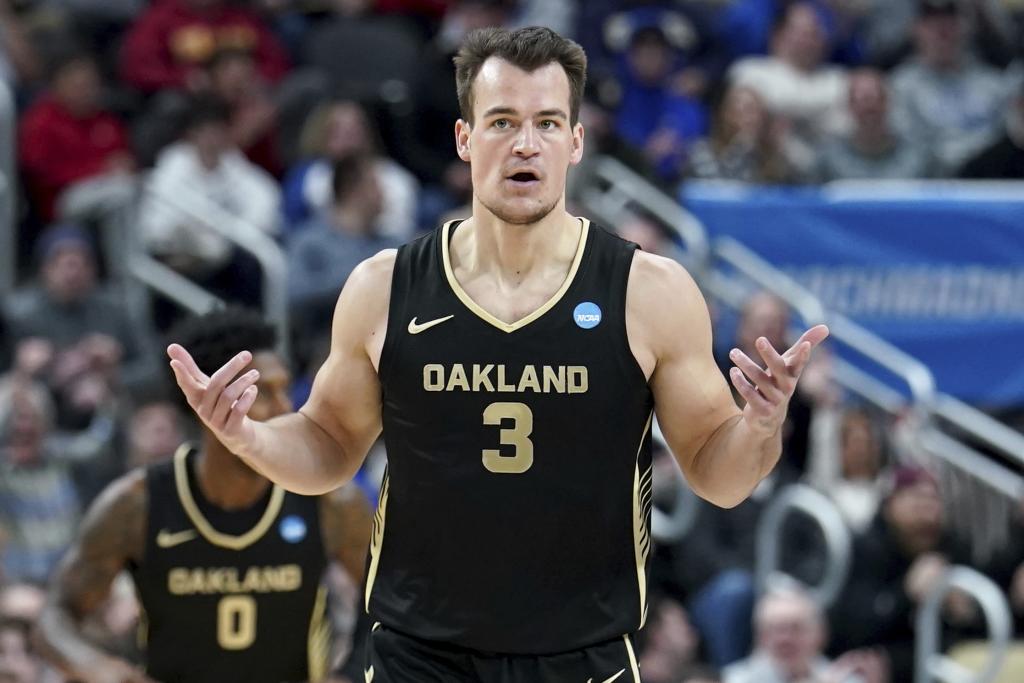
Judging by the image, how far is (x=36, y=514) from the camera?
980 centimetres

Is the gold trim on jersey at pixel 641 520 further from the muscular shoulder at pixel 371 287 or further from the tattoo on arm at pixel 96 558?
the tattoo on arm at pixel 96 558

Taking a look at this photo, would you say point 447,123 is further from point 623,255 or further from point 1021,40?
point 623,255

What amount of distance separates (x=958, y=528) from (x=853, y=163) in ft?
10.4

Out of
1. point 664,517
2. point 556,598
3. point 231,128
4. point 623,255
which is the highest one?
point 231,128

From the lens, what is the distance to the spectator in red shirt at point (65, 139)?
12086 millimetres

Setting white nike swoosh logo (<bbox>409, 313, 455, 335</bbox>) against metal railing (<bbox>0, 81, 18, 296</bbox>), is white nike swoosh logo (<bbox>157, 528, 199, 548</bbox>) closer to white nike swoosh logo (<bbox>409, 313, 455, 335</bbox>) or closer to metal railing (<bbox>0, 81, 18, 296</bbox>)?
white nike swoosh logo (<bbox>409, 313, 455, 335</bbox>)

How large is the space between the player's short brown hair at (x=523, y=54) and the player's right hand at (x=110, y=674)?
2235 millimetres

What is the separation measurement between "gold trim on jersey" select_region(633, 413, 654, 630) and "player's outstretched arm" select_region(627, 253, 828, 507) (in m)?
0.11

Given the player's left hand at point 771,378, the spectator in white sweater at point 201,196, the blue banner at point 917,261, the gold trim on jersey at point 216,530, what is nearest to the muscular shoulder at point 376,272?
the player's left hand at point 771,378

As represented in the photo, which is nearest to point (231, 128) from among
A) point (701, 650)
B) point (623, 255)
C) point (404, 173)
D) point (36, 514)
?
point (404, 173)

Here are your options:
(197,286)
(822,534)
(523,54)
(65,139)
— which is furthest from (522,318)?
(65,139)

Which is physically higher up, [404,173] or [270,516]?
[404,173]

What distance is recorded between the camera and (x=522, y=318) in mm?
4762

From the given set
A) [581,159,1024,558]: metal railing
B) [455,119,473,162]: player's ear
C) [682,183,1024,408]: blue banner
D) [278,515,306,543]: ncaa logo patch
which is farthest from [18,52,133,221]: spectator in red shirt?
[455,119,473,162]: player's ear
